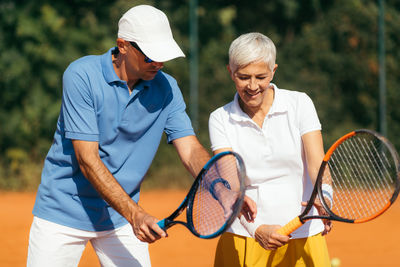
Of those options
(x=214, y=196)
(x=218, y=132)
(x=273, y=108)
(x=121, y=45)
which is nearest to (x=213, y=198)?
(x=214, y=196)

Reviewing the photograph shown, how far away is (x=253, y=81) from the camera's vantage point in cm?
274

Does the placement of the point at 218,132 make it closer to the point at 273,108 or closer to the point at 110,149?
the point at 273,108

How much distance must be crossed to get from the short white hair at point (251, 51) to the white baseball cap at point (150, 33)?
227 millimetres

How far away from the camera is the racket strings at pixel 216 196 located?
270 centimetres

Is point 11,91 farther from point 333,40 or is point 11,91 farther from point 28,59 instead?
point 333,40

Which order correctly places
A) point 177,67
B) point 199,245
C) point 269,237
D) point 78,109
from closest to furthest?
point 269,237, point 78,109, point 199,245, point 177,67

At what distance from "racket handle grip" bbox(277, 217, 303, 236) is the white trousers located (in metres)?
0.72

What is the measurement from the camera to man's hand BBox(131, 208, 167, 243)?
2693mm

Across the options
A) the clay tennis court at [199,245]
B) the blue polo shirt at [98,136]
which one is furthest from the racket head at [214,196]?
the clay tennis court at [199,245]

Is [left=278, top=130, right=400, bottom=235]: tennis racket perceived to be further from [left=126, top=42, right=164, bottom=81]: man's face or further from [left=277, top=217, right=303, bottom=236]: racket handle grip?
[left=126, top=42, right=164, bottom=81]: man's face

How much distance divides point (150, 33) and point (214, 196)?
75cm

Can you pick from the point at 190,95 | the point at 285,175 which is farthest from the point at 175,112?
the point at 190,95

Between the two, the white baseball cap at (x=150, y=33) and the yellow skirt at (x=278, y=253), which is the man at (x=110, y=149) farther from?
the yellow skirt at (x=278, y=253)

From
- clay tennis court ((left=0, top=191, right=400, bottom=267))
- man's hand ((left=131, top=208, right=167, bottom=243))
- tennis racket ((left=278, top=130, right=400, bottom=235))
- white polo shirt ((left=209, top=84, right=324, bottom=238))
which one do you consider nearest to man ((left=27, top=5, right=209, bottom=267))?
man's hand ((left=131, top=208, right=167, bottom=243))
